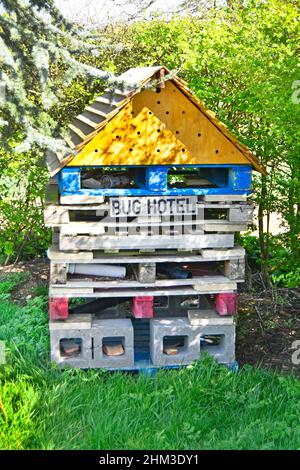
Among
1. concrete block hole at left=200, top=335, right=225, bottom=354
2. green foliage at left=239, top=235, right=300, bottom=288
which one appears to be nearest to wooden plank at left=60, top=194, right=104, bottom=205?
concrete block hole at left=200, top=335, right=225, bottom=354

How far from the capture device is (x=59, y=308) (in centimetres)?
538

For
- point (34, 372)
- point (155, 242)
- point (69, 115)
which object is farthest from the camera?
point (69, 115)

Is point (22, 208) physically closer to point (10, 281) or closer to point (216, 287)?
point (10, 281)

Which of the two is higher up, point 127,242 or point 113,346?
point 127,242

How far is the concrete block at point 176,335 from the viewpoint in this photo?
5.46 m

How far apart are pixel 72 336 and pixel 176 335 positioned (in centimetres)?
80

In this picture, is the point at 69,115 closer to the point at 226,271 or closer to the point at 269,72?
the point at 269,72

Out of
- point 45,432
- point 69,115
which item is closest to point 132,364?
point 45,432

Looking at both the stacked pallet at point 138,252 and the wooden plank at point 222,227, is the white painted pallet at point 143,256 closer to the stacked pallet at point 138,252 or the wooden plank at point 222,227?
the stacked pallet at point 138,252

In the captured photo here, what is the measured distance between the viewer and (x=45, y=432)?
436 centimetres

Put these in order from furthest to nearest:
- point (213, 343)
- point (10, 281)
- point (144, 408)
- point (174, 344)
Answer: point (10, 281), point (213, 343), point (174, 344), point (144, 408)

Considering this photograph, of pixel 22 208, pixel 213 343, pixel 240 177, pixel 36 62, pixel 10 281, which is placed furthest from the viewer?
pixel 22 208

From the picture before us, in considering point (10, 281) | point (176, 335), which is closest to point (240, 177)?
point (176, 335)

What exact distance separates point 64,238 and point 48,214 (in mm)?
215
